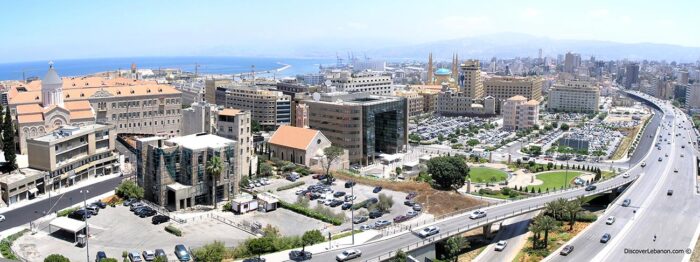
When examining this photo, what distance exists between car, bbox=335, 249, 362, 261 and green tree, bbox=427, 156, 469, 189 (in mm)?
25945

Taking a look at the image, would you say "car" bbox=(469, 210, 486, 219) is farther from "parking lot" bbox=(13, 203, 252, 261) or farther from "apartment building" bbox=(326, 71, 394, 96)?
"apartment building" bbox=(326, 71, 394, 96)

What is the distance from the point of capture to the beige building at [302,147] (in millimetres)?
73125

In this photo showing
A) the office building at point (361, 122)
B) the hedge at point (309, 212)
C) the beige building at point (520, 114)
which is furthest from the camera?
the beige building at point (520, 114)

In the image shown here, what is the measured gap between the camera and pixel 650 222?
52.8m

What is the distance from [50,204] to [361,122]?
3921 centimetres

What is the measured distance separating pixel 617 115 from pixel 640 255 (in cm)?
11718

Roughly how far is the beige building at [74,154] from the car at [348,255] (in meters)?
33.5

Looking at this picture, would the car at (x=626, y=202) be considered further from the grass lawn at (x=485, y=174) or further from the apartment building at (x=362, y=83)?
the apartment building at (x=362, y=83)

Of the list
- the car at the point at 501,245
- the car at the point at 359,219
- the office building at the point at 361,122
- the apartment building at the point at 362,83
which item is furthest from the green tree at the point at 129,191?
the apartment building at the point at 362,83

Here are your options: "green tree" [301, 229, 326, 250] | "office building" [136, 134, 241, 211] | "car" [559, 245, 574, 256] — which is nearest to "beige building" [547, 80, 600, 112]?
"car" [559, 245, 574, 256]

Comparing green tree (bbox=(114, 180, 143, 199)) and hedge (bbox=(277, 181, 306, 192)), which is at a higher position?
green tree (bbox=(114, 180, 143, 199))

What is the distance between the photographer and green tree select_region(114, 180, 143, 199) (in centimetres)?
5512

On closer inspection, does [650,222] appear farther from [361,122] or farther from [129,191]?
[129,191]

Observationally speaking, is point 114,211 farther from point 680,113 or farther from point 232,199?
point 680,113
